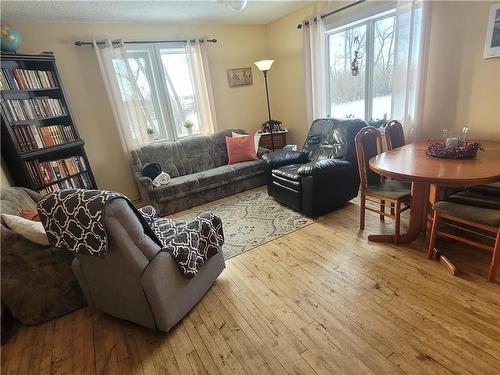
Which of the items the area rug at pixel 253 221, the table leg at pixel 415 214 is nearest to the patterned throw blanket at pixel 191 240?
the area rug at pixel 253 221

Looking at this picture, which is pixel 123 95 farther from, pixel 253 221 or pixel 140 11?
pixel 253 221

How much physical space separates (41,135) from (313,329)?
332 centimetres

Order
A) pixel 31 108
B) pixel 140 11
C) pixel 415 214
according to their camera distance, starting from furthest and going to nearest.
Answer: pixel 140 11
pixel 31 108
pixel 415 214

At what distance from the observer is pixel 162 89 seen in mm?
3971

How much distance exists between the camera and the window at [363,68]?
313cm

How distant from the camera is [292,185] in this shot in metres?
2.99

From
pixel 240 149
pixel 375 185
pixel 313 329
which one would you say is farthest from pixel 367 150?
pixel 240 149

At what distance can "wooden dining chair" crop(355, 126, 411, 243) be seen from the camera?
2.19 m

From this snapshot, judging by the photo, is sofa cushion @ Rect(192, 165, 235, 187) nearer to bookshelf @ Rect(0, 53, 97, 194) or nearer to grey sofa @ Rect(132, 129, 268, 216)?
grey sofa @ Rect(132, 129, 268, 216)

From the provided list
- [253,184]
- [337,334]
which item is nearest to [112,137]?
[253,184]

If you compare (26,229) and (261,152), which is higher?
(26,229)

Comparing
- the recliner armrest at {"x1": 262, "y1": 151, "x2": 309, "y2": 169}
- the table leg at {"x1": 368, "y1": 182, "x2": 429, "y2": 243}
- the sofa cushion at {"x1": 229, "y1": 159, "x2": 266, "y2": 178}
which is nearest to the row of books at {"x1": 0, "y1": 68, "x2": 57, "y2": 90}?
the sofa cushion at {"x1": 229, "y1": 159, "x2": 266, "y2": 178}

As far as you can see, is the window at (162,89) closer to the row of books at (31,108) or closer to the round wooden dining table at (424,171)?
the row of books at (31,108)

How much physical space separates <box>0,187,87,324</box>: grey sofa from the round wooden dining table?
2.39 meters
